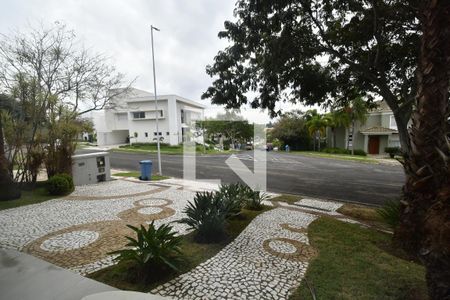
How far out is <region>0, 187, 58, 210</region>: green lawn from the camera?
7.09 meters

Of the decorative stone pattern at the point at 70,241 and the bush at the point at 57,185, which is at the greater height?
the bush at the point at 57,185

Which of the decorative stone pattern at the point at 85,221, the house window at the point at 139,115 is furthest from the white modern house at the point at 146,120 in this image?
the decorative stone pattern at the point at 85,221

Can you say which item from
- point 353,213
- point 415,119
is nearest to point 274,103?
point 353,213

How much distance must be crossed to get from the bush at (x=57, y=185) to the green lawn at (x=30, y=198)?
0.71 feet

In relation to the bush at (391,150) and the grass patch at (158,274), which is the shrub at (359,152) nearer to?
the bush at (391,150)

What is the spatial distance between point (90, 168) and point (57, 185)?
91.7 inches

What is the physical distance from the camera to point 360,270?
3.71m

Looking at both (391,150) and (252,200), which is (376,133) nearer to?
(391,150)

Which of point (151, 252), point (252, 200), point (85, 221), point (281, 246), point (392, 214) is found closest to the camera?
point (151, 252)

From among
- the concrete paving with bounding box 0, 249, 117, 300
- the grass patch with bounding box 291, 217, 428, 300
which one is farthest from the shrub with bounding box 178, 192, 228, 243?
the concrete paving with bounding box 0, 249, 117, 300

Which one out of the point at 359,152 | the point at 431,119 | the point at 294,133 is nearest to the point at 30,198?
the point at 431,119

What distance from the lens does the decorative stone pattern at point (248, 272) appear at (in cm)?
315

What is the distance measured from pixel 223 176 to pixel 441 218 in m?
11.4

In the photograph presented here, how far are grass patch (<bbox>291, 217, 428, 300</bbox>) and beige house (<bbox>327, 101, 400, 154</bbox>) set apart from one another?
27.7 metres
